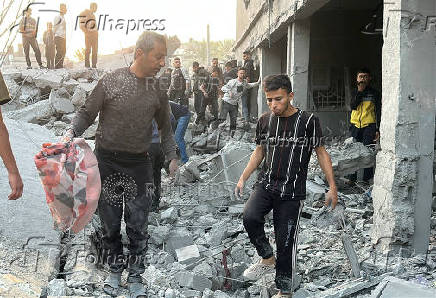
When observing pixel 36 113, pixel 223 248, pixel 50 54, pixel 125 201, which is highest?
pixel 50 54

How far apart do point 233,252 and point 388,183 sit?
5.03ft

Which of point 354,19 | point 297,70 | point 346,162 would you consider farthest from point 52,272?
point 354,19

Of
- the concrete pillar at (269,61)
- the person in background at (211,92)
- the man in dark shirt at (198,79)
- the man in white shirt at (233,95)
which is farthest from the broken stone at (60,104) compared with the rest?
the concrete pillar at (269,61)

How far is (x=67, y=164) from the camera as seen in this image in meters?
2.99

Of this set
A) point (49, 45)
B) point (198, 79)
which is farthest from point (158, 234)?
point (49, 45)

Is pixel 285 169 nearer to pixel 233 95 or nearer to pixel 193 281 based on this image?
pixel 193 281

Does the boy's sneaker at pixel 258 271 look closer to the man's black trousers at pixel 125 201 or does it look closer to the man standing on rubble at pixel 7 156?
the man's black trousers at pixel 125 201

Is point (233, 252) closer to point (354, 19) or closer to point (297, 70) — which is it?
point (297, 70)

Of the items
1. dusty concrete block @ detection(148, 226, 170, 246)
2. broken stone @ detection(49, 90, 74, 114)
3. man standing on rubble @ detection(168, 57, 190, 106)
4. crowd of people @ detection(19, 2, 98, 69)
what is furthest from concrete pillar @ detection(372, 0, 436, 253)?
broken stone @ detection(49, 90, 74, 114)

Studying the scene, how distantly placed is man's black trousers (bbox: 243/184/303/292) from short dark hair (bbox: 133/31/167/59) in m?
1.27

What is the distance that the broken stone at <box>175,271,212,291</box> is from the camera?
3.61 metres

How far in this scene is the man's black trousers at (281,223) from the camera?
3311mm

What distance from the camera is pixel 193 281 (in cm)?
361

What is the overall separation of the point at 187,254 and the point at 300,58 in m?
5.70
